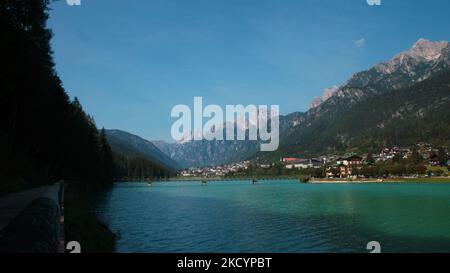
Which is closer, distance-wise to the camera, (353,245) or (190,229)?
(353,245)

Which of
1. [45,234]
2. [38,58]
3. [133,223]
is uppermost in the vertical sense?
[38,58]

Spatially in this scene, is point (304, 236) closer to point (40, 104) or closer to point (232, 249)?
point (232, 249)

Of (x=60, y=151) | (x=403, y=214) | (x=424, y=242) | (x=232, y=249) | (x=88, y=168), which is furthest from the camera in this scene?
(x=88, y=168)

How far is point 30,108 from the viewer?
42.8 m

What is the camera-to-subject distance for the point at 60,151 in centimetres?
6278

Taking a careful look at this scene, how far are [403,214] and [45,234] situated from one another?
46.4 m

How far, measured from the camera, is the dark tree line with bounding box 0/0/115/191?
2356 centimetres

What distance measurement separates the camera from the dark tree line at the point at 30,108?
77.3 ft

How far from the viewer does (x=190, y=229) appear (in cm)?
3506
